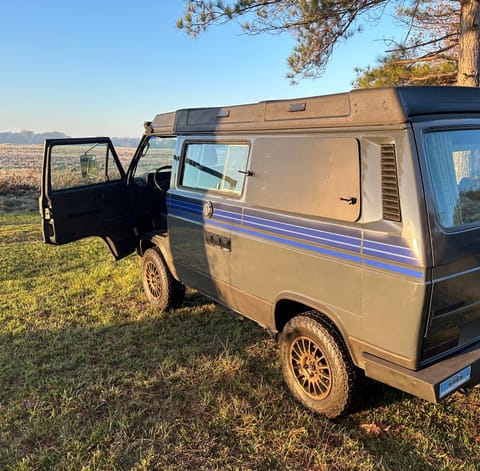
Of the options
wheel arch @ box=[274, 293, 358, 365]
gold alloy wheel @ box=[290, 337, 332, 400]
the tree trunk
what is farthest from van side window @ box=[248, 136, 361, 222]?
the tree trunk

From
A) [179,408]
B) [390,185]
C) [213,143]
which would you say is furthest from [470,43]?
[179,408]

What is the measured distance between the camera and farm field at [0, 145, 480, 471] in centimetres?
276

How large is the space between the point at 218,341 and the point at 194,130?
215 centimetres

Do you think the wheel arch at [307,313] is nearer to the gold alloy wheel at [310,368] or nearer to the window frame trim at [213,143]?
the gold alloy wheel at [310,368]

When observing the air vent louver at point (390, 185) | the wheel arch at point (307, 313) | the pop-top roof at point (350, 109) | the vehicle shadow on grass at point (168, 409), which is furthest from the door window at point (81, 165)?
the air vent louver at point (390, 185)

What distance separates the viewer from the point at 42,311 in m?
5.22

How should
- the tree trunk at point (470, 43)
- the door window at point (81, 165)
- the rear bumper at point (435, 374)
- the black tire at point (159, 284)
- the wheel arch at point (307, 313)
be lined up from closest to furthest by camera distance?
1. the rear bumper at point (435, 374)
2. the wheel arch at point (307, 313)
3. the door window at point (81, 165)
4. the black tire at point (159, 284)
5. the tree trunk at point (470, 43)

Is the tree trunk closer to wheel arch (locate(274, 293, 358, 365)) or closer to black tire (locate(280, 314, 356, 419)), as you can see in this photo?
wheel arch (locate(274, 293, 358, 365))

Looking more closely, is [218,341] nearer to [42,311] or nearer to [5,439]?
[5,439]

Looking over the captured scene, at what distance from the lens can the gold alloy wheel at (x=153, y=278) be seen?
5222mm

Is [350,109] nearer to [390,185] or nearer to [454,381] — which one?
[390,185]

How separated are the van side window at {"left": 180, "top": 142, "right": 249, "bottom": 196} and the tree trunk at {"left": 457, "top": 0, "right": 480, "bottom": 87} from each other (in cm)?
405

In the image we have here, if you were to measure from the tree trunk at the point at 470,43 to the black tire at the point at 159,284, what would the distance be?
478 centimetres

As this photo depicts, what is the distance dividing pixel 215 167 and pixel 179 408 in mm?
2129
